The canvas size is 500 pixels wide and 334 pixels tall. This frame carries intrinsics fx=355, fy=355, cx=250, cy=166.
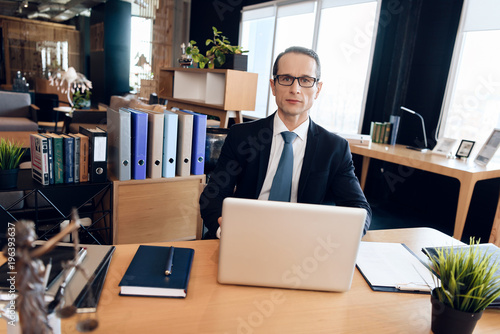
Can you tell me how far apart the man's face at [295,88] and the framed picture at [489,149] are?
2164 millimetres

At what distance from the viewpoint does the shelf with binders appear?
1.94 meters

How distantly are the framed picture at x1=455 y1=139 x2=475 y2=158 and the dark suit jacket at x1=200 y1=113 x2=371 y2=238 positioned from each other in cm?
209

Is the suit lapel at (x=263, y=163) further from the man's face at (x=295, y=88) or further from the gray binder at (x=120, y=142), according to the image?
the gray binder at (x=120, y=142)

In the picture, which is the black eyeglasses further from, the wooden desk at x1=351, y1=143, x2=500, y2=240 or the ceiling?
the ceiling

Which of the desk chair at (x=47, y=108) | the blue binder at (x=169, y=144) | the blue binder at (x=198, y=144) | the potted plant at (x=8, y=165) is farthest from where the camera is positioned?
the desk chair at (x=47, y=108)

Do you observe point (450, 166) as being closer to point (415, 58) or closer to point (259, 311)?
point (415, 58)

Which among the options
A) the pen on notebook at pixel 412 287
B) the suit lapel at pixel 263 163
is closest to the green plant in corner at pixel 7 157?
the suit lapel at pixel 263 163

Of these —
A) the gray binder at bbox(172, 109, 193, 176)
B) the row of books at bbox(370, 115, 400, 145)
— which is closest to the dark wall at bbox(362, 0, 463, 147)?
the row of books at bbox(370, 115, 400, 145)

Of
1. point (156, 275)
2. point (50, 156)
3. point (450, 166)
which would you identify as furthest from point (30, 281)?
point (450, 166)

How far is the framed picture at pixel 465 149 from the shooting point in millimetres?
3141

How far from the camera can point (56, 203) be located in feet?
6.57

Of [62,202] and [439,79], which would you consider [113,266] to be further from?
[439,79]

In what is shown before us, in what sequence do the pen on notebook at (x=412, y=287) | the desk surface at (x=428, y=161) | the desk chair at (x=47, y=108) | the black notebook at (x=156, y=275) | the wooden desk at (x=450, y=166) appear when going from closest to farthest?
the black notebook at (x=156, y=275) → the pen on notebook at (x=412, y=287) → the wooden desk at (x=450, y=166) → the desk surface at (x=428, y=161) → the desk chair at (x=47, y=108)

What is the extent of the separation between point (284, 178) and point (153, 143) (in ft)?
3.39
